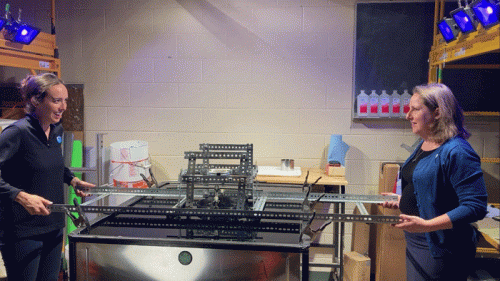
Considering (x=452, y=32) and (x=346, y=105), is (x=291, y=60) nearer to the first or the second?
(x=346, y=105)

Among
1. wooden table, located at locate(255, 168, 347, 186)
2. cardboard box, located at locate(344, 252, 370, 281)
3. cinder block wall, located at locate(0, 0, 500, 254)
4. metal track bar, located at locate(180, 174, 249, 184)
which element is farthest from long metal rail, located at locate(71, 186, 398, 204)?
cinder block wall, located at locate(0, 0, 500, 254)

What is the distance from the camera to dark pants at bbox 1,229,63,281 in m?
1.83

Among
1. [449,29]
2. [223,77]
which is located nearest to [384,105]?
[449,29]

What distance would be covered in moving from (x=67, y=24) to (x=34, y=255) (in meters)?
2.58

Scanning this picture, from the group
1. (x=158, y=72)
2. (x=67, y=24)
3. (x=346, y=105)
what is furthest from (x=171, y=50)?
(x=346, y=105)

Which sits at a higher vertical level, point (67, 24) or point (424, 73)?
point (67, 24)

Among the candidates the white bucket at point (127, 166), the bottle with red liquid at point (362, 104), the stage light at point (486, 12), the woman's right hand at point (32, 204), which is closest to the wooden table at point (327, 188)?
the bottle with red liquid at point (362, 104)

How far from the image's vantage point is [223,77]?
3676mm

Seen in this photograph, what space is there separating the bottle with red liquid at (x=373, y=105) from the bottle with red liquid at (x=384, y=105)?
0.12 ft

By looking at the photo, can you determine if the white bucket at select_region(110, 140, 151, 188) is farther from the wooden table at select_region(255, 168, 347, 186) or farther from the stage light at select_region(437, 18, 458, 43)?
the stage light at select_region(437, 18, 458, 43)

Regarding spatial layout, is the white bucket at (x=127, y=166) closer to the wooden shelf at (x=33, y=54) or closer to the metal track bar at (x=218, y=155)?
the wooden shelf at (x=33, y=54)

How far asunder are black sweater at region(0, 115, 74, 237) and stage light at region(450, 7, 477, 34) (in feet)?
8.24

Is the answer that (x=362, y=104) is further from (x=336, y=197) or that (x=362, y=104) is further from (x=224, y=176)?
(x=224, y=176)

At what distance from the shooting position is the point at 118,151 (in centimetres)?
335
